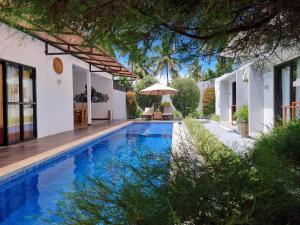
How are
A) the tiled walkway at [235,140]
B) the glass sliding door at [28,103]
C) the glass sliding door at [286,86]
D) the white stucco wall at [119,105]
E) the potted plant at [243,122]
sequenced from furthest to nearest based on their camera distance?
the white stucco wall at [119,105], the potted plant at [243,122], the glass sliding door at [28,103], the glass sliding door at [286,86], the tiled walkway at [235,140]

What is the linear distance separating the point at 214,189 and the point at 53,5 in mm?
1492

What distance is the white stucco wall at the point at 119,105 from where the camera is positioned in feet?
87.2

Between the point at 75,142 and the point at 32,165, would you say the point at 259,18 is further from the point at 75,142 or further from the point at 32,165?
the point at 75,142

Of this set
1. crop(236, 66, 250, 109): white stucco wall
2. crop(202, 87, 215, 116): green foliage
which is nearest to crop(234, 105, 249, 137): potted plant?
crop(236, 66, 250, 109): white stucco wall

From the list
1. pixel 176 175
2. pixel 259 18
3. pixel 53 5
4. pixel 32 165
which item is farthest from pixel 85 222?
pixel 32 165

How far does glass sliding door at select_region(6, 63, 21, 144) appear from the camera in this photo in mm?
10914

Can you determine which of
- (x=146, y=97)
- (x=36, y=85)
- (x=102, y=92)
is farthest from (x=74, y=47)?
(x=146, y=97)

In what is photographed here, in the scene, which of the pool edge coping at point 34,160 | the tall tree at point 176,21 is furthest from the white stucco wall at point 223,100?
the tall tree at point 176,21

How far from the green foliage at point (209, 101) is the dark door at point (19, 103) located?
16910mm

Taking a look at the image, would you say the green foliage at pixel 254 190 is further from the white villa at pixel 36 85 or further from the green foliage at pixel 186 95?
the green foliage at pixel 186 95

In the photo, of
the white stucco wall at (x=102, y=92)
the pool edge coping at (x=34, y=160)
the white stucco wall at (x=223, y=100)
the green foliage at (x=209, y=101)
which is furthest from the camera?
the green foliage at (x=209, y=101)

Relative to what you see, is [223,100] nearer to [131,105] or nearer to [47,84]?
[131,105]

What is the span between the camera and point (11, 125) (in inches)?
441

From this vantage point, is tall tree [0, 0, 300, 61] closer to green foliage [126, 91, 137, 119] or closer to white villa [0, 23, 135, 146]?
white villa [0, 23, 135, 146]
